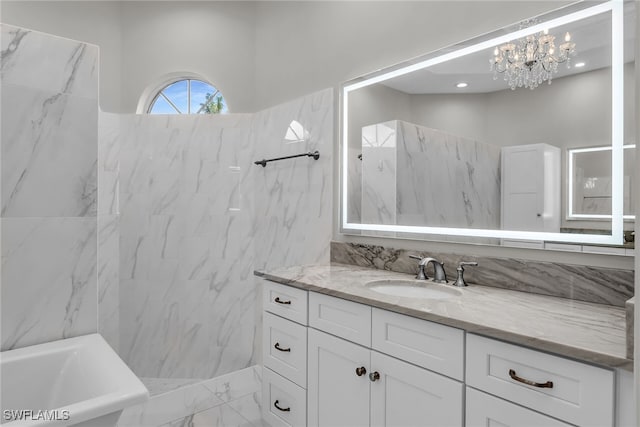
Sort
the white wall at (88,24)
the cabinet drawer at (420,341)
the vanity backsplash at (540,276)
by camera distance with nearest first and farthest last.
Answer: the cabinet drawer at (420,341) < the vanity backsplash at (540,276) < the white wall at (88,24)

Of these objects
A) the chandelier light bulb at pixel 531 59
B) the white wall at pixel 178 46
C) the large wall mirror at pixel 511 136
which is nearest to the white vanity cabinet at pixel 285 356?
the large wall mirror at pixel 511 136

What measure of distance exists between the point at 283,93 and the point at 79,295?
1888 mm

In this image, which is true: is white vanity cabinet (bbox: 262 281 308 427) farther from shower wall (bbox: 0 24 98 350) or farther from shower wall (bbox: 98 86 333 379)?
shower wall (bbox: 98 86 333 379)

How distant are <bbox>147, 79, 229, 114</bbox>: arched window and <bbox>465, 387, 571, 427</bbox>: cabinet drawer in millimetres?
2941

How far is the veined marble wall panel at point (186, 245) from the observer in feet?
9.71

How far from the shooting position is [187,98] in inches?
134

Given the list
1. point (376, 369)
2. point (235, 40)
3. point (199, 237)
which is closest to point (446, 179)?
point (376, 369)

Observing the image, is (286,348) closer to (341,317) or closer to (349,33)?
(341,317)

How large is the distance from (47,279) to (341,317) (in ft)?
3.79

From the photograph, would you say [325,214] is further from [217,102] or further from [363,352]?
[217,102]

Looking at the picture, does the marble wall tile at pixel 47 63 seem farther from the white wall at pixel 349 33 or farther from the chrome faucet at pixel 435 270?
the chrome faucet at pixel 435 270

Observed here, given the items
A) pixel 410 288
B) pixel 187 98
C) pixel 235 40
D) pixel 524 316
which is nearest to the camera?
pixel 524 316

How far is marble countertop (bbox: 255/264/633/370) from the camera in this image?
3.08 ft

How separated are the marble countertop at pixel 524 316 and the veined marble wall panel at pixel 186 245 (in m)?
1.41
